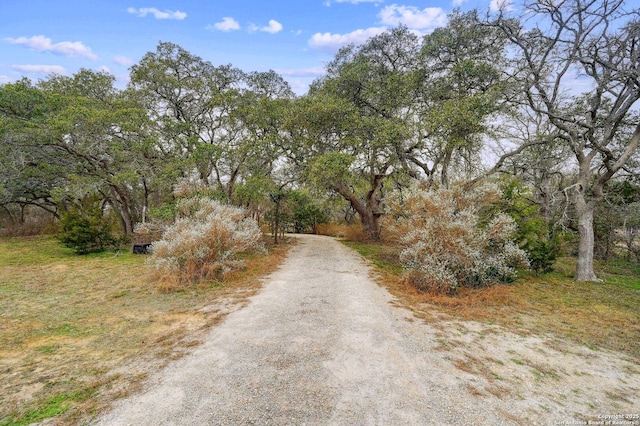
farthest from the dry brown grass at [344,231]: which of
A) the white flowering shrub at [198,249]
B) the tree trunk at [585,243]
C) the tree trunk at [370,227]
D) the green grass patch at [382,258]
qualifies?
the white flowering shrub at [198,249]

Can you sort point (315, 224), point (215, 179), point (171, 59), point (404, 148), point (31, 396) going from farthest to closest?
point (315, 224), point (215, 179), point (171, 59), point (404, 148), point (31, 396)

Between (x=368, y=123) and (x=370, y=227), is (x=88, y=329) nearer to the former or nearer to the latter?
(x=368, y=123)

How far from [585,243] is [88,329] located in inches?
500

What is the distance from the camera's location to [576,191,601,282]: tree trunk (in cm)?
889

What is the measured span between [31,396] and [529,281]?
1072cm

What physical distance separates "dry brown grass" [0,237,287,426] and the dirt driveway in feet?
1.54

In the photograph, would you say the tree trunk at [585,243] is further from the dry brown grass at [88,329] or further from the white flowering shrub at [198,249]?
the white flowering shrub at [198,249]

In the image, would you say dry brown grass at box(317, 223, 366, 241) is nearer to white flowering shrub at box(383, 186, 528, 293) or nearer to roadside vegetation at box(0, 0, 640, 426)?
roadside vegetation at box(0, 0, 640, 426)

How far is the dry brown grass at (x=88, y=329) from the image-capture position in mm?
3037

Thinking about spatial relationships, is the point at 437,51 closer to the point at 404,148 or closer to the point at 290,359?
the point at 404,148

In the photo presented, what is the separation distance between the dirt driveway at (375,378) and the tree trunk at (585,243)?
242 inches

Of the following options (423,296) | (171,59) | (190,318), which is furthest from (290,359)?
(171,59)

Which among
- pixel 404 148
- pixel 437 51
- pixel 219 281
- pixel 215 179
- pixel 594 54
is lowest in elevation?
pixel 219 281

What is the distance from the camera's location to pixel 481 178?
926cm
